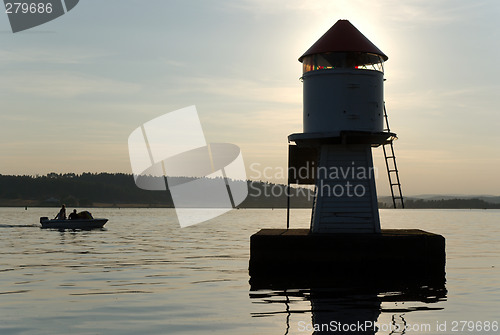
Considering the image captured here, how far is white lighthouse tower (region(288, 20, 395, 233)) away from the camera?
26.0 metres

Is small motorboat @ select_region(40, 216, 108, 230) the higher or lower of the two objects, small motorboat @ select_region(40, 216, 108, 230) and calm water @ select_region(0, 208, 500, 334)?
the lower

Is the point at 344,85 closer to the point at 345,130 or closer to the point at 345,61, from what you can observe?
the point at 345,61

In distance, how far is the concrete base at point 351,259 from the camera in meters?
23.3

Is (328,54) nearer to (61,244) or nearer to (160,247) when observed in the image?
(160,247)

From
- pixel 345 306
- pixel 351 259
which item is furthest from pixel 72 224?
A: pixel 345 306

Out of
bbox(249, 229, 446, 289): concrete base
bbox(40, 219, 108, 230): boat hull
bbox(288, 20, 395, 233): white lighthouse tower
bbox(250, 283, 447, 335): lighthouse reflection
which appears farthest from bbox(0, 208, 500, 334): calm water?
bbox(40, 219, 108, 230): boat hull

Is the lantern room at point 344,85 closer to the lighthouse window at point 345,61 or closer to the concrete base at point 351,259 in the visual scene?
the lighthouse window at point 345,61

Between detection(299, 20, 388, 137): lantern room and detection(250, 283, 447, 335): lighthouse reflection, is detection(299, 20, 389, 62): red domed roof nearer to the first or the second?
detection(299, 20, 388, 137): lantern room

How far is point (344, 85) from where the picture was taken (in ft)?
85.9

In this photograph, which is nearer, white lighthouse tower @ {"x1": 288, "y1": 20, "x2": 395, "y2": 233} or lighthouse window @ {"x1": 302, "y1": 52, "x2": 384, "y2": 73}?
white lighthouse tower @ {"x1": 288, "y1": 20, "x2": 395, "y2": 233}

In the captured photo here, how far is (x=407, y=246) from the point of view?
78.0ft

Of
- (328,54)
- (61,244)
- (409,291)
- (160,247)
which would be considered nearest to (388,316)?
(409,291)

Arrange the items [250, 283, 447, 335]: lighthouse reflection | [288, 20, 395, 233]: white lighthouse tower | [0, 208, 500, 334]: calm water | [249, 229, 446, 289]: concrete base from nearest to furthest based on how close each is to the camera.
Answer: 1. [250, 283, 447, 335]: lighthouse reflection
2. [0, 208, 500, 334]: calm water
3. [249, 229, 446, 289]: concrete base
4. [288, 20, 395, 233]: white lighthouse tower

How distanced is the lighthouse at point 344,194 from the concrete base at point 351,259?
0.13 ft
